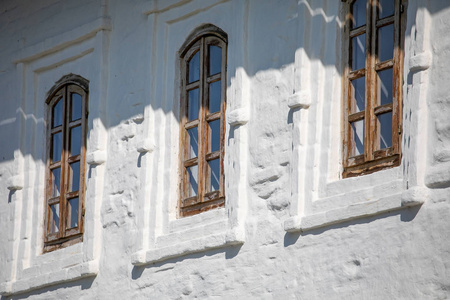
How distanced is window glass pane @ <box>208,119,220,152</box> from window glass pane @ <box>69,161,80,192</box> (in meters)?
1.97

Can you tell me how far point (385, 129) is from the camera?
36.9ft

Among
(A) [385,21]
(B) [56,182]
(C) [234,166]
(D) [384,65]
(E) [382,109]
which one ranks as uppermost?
(A) [385,21]

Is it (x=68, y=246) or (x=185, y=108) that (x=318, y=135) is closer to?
(x=185, y=108)

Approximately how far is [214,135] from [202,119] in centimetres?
20

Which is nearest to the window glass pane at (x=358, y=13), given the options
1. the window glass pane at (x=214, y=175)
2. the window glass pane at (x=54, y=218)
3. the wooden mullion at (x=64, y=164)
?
the window glass pane at (x=214, y=175)

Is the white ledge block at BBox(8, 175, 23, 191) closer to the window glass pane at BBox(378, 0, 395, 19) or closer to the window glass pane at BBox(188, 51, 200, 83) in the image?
the window glass pane at BBox(188, 51, 200, 83)

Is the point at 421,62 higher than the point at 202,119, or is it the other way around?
the point at 202,119

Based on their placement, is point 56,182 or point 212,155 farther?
point 56,182

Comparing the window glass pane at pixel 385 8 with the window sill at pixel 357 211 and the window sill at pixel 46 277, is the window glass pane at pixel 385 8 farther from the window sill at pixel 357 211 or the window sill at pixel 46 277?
the window sill at pixel 46 277

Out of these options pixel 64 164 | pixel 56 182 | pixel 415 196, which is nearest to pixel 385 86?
pixel 415 196

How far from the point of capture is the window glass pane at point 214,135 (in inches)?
503

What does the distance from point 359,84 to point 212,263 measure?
6.72 feet

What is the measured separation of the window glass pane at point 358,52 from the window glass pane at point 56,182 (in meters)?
4.06

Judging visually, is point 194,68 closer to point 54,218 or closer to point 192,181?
point 192,181
